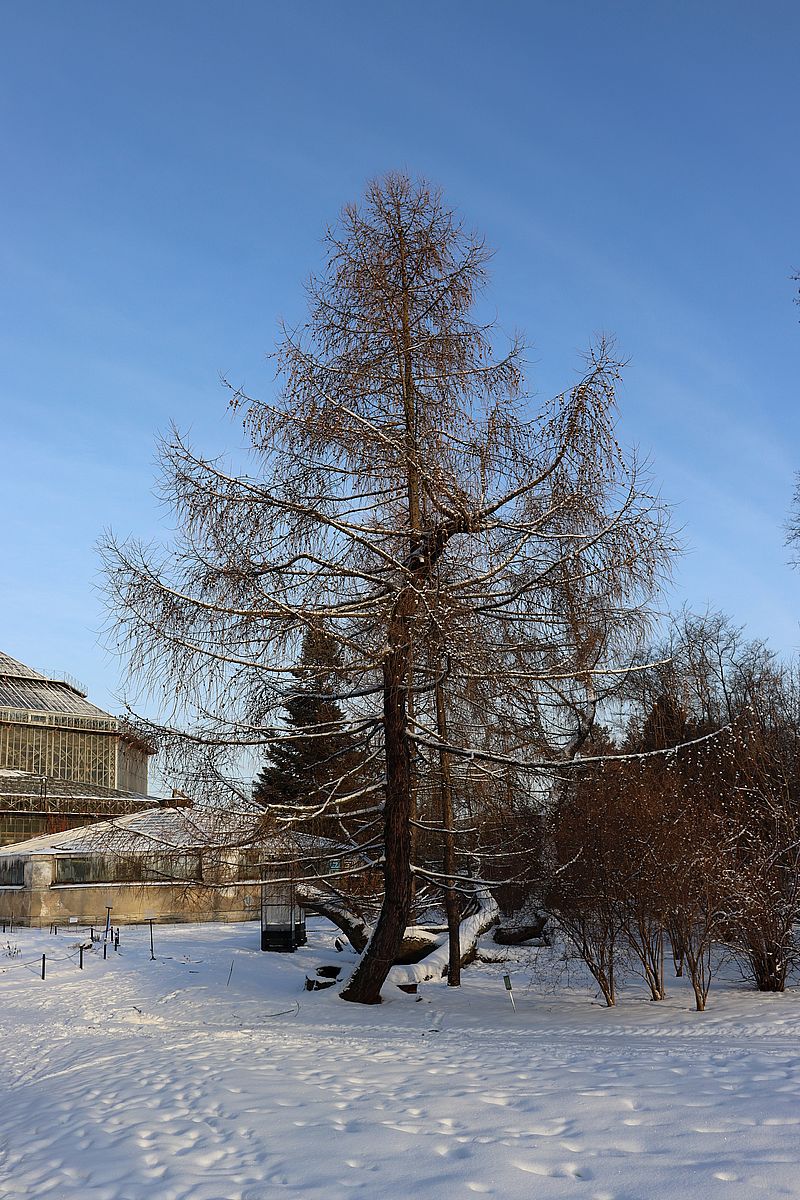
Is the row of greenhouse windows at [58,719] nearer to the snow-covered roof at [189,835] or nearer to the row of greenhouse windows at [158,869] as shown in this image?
the row of greenhouse windows at [158,869]

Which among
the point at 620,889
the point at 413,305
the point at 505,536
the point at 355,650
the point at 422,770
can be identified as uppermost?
the point at 413,305

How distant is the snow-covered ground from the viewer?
4.61 metres

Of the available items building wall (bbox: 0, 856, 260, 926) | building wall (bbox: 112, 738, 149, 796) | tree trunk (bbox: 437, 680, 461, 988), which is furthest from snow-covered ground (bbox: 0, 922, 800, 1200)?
building wall (bbox: 112, 738, 149, 796)

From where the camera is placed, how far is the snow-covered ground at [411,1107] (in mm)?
4613

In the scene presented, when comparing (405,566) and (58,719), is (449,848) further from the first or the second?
(58,719)

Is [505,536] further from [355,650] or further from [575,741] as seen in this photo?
[575,741]

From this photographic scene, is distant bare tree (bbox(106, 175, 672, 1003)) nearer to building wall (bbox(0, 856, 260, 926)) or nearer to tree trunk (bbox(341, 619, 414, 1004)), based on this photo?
tree trunk (bbox(341, 619, 414, 1004))

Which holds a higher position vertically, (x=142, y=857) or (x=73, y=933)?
(x=142, y=857)

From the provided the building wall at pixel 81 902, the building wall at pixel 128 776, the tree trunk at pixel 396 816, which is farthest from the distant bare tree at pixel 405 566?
the building wall at pixel 128 776

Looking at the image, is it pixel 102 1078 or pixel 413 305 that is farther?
pixel 413 305

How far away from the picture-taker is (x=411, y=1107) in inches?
236

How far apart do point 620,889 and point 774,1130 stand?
7935mm

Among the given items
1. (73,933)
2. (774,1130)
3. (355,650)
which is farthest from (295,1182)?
(73,933)

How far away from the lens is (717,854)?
12414 millimetres
